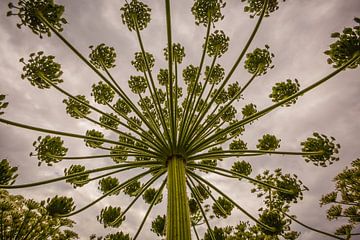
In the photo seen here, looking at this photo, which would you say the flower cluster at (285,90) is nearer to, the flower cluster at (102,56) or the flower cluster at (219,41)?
the flower cluster at (219,41)

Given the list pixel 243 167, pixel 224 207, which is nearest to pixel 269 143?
pixel 243 167

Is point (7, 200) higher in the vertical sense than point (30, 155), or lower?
lower

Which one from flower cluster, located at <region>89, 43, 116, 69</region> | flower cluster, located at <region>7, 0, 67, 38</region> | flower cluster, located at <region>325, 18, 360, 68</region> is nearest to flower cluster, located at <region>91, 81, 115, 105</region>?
flower cluster, located at <region>89, 43, 116, 69</region>

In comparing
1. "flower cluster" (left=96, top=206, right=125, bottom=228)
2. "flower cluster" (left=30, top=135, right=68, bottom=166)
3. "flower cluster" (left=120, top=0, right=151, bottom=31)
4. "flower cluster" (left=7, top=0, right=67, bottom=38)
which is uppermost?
"flower cluster" (left=120, top=0, right=151, bottom=31)

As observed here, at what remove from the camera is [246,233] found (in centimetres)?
1010

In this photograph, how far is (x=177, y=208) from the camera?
15.7 ft

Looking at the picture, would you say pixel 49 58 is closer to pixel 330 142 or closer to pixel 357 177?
pixel 330 142

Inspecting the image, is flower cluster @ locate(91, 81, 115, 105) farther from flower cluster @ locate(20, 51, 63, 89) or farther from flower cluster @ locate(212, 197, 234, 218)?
flower cluster @ locate(212, 197, 234, 218)

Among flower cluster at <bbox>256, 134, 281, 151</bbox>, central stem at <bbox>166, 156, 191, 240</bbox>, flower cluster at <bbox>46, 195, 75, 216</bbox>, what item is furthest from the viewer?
flower cluster at <bbox>256, 134, 281, 151</bbox>

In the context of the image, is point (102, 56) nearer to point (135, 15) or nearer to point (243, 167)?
point (135, 15)

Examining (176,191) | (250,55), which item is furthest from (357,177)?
(176,191)

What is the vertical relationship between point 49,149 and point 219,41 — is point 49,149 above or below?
below

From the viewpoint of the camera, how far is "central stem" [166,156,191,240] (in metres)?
4.38

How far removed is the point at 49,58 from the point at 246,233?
32.5 feet
